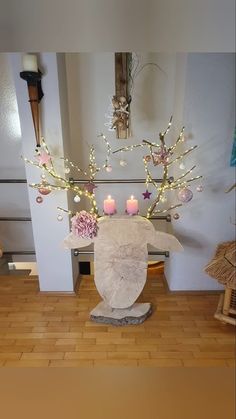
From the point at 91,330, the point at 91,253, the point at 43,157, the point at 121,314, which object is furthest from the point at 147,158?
the point at 121,314

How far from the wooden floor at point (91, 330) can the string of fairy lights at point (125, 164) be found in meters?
0.28

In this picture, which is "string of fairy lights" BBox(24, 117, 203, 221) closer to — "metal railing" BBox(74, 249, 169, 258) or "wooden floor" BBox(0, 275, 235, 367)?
"metal railing" BBox(74, 249, 169, 258)

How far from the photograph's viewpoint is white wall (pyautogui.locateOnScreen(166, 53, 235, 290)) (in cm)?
35

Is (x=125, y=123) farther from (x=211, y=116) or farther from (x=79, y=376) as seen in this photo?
(x=79, y=376)

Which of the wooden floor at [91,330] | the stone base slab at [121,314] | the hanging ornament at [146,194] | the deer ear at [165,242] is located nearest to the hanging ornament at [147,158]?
the hanging ornament at [146,194]

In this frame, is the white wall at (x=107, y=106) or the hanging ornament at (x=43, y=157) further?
the hanging ornament at (x=43, y=157)

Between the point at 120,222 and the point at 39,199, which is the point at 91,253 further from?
the point at 39,199

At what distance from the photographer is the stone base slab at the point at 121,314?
96 centimetres

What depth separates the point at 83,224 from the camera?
787 mm

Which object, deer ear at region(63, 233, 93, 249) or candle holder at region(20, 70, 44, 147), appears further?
deer ear at region(63, 233, 93, 249)

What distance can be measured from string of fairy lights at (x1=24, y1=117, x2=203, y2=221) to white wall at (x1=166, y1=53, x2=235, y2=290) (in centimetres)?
3

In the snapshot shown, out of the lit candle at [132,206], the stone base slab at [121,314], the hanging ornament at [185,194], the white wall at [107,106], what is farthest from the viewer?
the stone base slab at [121,314]

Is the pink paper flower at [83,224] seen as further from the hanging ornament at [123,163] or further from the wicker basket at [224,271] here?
the wicker basket at [224,271]

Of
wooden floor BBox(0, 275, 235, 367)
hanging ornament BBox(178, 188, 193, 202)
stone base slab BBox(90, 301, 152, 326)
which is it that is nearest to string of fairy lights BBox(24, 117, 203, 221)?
hanging ornament BBox(178, 188, 193, 202)
